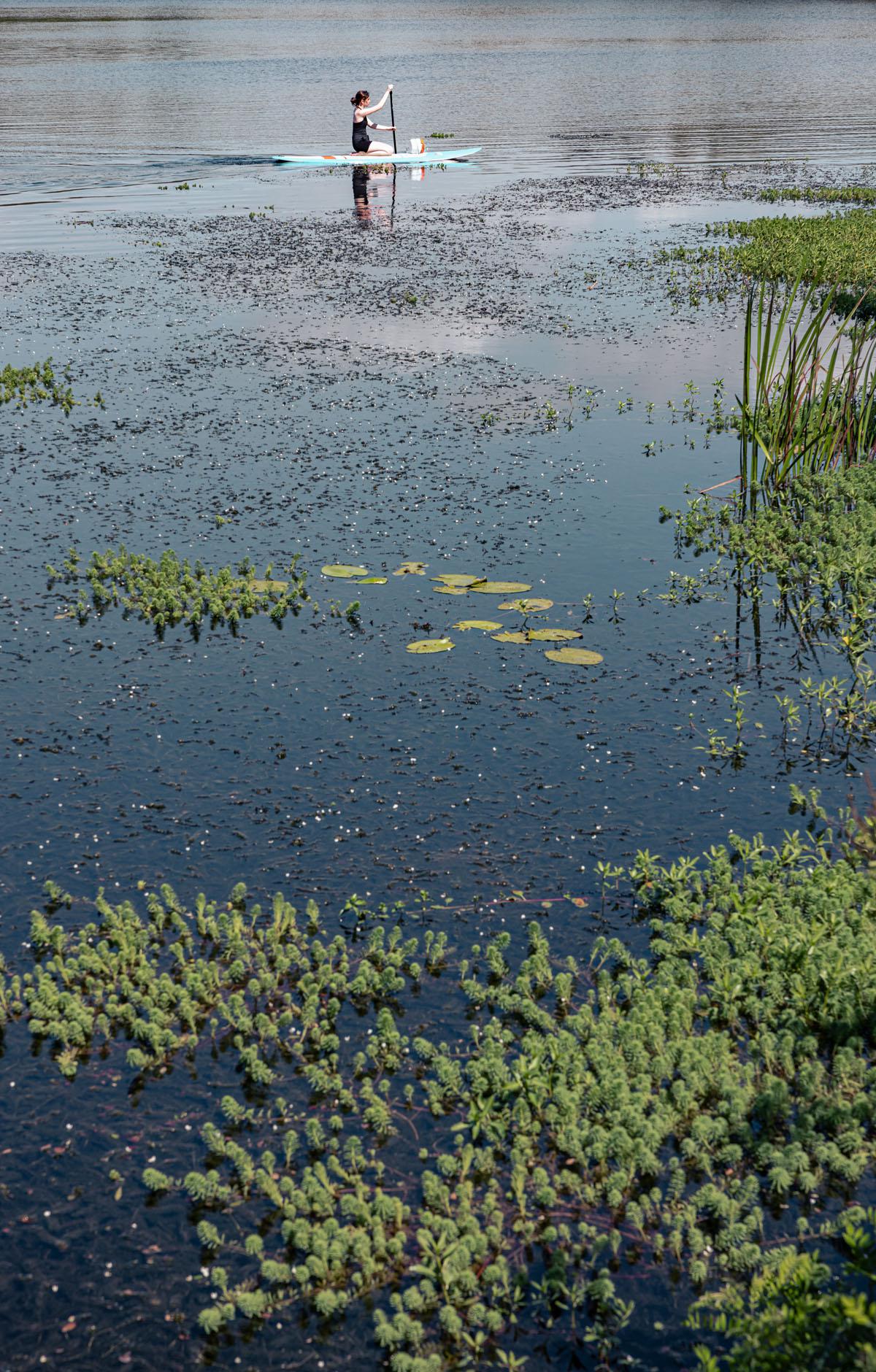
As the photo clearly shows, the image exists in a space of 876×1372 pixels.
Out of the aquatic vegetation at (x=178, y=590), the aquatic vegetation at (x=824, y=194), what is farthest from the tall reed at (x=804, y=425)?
the aquatic vegetation at (x=824, y=194)

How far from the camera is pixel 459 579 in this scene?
45.8 feet

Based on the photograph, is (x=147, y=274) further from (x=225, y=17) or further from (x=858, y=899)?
(x=225, y=17)

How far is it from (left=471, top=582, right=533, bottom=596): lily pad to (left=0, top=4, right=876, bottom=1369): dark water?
0.41 feet

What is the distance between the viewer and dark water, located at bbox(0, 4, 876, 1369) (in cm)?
737

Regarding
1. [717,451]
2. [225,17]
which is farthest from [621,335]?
[225,17]

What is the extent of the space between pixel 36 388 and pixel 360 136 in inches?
1126

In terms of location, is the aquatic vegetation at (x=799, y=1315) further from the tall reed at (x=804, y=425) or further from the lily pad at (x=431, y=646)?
the tall reed at (x=804, y=425)

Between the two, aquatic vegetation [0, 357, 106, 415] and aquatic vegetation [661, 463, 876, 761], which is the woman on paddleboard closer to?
aquatic vegetation [0, 357, 106, 415]

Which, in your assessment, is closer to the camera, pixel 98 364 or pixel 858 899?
pixel 858 899

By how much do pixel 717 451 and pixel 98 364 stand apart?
36.0 ft

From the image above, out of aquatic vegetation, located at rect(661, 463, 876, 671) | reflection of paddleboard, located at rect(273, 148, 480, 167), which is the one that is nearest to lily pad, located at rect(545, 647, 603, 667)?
aquatic vegetation, located at rect(661, 463, 876, 671)

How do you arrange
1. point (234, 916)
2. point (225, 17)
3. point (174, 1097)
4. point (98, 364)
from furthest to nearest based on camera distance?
1. point (225, 17)
2. point (98, 364)
3. point (234, 916)
4. point (174, 1097)

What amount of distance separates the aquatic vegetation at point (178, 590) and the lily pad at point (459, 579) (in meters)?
1.51

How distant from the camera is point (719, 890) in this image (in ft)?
29.5
